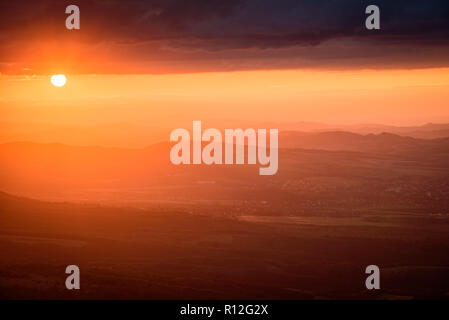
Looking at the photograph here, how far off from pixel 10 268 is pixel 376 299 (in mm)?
33467

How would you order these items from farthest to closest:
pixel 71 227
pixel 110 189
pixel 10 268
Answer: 1. pixel 110 189
2. pixel 71 227
3. pixel 10 268

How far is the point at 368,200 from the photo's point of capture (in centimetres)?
14650

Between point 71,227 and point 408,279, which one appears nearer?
point 408,279

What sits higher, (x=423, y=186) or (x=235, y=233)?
(x=423, y=186)

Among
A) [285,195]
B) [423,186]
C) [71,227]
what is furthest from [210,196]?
[71,227]

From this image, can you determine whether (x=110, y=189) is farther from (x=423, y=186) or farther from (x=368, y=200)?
(x=423, y=186)

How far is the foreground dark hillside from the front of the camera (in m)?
65.0

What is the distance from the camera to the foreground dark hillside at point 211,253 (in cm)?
6500

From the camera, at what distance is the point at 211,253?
84.6 m

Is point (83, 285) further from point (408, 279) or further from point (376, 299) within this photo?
point (408, 279)
